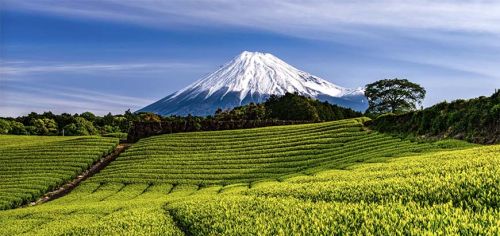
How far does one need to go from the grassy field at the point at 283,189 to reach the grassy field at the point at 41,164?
2.89 m

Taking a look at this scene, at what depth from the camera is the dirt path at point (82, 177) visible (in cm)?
3928

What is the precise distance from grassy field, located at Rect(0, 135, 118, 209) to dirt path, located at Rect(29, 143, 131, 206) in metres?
0.45

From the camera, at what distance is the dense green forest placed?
92000 millimetres

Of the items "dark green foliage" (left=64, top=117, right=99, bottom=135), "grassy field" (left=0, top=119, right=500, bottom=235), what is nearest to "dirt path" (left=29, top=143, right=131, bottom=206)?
"grassy field" (left=0, top=119, right=500, bottom=235)

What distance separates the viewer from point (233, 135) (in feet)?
192

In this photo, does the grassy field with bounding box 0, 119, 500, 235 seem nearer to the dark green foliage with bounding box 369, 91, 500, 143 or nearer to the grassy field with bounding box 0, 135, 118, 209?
the dark green foliage with bounding box 369, 91, 500, 143

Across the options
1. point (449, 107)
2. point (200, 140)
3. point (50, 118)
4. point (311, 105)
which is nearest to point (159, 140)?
point (200, 140)

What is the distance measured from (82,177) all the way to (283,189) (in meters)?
32.7

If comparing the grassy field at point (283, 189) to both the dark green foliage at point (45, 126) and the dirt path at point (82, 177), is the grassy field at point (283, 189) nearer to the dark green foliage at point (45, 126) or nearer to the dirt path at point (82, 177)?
the dirt path at point (82, 177)

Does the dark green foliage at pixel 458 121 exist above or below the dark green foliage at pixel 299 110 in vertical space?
below

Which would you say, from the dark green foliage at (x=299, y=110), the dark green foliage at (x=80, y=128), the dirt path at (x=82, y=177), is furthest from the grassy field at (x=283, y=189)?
the dark green foliage at (x=80, y=128)

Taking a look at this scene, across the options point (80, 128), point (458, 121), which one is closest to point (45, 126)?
point (80, 128)

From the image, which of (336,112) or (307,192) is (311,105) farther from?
(307,192)

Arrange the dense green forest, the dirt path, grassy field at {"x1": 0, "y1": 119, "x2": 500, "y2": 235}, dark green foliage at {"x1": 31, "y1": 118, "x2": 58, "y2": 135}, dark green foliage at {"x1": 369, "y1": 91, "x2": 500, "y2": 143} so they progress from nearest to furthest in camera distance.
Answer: grassy field at {"x1": 0, "y1": 119, "x2": 500, "y2": 235} < dark green foliage at {"x1": 369, "y1": 91, "x2": 500, "y2": 143} < the dirt path < the dense green forest < dark green foliage at {"x1": 31, "y1": 118, "x2": 58, "y2": 135}
